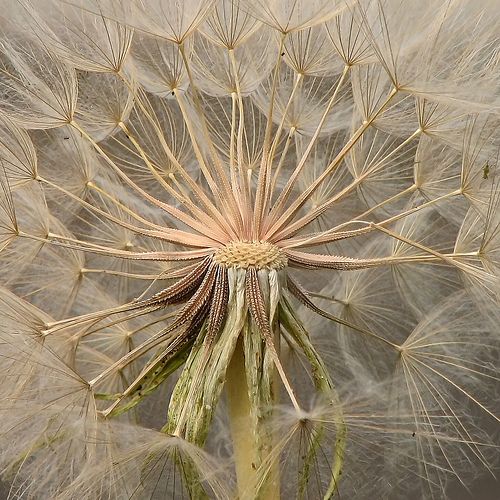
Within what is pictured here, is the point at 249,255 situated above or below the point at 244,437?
above

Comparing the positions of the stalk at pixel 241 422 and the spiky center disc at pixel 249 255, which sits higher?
the spiky center disc at pixel 249 255

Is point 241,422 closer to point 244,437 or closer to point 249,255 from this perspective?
point 244,437

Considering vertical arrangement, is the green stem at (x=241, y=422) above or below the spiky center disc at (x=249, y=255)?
below

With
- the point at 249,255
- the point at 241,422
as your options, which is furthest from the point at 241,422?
the point at 249,255

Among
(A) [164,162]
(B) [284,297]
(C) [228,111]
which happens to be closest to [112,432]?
(B) [284,297]

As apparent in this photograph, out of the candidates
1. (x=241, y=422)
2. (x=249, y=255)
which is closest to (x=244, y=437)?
(x=241, y=422)

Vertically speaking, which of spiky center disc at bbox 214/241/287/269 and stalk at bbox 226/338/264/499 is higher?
spiky center disc at bbox 214/241/287/269

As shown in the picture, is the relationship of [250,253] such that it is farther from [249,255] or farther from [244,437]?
[244,437]
